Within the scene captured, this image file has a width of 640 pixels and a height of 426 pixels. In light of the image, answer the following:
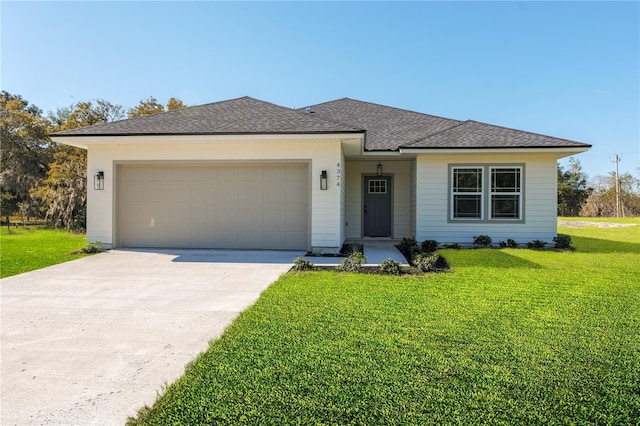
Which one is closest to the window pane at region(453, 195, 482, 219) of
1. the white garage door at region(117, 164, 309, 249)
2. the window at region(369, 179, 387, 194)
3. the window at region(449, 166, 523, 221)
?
the window at region(449, 166, 523, 221)

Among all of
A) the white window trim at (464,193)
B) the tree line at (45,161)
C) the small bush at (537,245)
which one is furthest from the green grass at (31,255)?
the small bush at (537,245)

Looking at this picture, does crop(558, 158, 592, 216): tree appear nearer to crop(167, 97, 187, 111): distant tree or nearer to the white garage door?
the white garage door

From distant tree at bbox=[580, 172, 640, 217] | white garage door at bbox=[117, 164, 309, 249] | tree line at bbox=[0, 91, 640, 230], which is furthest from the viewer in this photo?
distant tree at bbox=[580, 172, 640, 217]

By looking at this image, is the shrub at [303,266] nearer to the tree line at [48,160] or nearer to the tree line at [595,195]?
the tree line at [48,160]

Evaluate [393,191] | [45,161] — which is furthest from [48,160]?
[393,191]

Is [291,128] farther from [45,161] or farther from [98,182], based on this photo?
[45,161]

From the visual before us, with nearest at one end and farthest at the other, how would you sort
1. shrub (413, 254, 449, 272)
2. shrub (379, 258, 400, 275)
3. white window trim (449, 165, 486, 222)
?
shrub (379, 258, 400, 275)
shrub (413, 254, 449, 272)
white window trim (449, 165, 486, 222)

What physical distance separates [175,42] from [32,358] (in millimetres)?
10767

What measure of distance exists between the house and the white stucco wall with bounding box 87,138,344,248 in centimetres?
3

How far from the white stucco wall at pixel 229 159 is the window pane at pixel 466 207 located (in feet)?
13.1

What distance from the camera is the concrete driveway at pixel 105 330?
230 centimetres

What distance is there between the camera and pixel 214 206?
9156 millimetres

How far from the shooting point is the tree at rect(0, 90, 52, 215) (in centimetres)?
1912

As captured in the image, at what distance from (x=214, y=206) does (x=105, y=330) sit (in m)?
5.77
